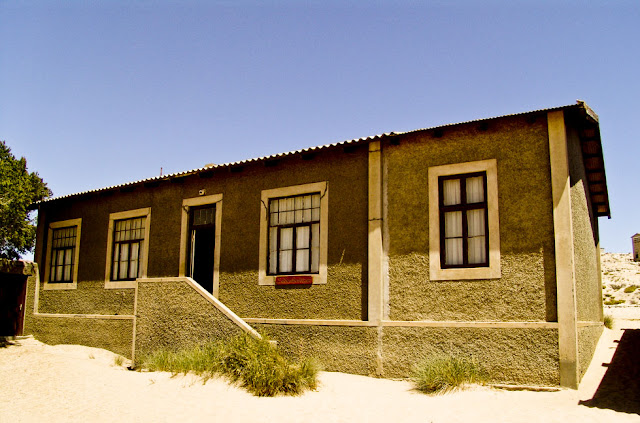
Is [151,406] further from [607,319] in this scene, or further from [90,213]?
[607,319]

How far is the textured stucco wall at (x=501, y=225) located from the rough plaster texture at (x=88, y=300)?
24.5 ft

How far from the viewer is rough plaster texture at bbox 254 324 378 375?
10.6m

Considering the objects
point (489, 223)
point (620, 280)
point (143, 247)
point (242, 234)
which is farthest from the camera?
point (620, 280)

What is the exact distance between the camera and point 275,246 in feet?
40.9

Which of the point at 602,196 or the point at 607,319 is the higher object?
the point at 602,196

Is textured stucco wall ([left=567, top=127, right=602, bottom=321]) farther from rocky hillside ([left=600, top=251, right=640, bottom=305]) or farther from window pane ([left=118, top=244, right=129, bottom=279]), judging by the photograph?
rocky hillside ([left=600, top=251, right=640, bottom=305])

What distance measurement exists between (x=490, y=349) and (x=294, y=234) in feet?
15.5

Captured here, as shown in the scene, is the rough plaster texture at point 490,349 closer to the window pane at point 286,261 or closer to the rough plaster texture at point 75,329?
the window pane at point 286,261

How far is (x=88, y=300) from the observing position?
15.4 m

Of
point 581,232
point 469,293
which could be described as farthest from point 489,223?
point 581,232

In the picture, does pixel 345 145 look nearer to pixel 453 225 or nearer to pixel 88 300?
pixel 453 225

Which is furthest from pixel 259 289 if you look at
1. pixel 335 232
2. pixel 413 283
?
pixel 413 283

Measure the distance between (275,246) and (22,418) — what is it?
5768 mm

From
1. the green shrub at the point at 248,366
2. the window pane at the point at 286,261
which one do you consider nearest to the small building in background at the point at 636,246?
the window pane at the point at 286,261
